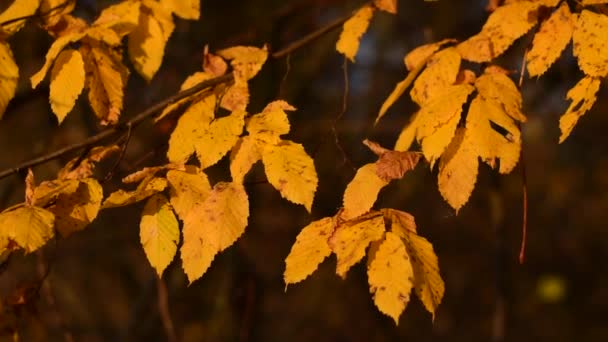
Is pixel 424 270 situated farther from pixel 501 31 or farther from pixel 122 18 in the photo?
pixel 122 18

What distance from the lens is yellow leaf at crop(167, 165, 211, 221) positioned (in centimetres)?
122

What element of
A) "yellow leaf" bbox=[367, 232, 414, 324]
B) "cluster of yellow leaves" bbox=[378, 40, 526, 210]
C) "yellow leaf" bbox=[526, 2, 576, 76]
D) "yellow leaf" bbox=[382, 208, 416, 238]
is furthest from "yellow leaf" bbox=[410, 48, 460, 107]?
"yellow leaf" bbox=[367, 232, 414, 324]

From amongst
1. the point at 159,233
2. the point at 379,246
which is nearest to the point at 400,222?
the point at 379,246

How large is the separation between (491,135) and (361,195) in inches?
9.4

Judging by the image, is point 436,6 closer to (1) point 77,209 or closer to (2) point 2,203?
(2) point 2,203

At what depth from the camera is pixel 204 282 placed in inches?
154

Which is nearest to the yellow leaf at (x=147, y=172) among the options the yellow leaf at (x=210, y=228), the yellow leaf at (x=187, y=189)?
the yellow leaf at (x=187, y=189)

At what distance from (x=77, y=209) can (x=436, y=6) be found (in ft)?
12.6

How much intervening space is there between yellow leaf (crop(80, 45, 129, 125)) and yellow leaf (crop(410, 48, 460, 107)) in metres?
0.56

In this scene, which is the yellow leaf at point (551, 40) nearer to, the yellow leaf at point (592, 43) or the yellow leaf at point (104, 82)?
the yellow leaf at point (592, 43)

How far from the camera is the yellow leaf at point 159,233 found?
123 cm

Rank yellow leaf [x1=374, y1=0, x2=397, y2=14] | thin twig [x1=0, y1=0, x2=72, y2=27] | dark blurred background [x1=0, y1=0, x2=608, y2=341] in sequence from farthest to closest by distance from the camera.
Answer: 1. dark blurred background [x1=0, y1=0, x2=608, y2=341]
2. yellow leaf [x1=374, y1=0, x2=397, y2=14]
3. thin twig [x1=0, y1=0, x2=72, y2=27]

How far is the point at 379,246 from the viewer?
43.9 inches

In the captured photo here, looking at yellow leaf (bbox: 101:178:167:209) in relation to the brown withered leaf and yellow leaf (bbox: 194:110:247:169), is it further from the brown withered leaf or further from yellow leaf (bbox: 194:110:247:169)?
the brown withered leaf
